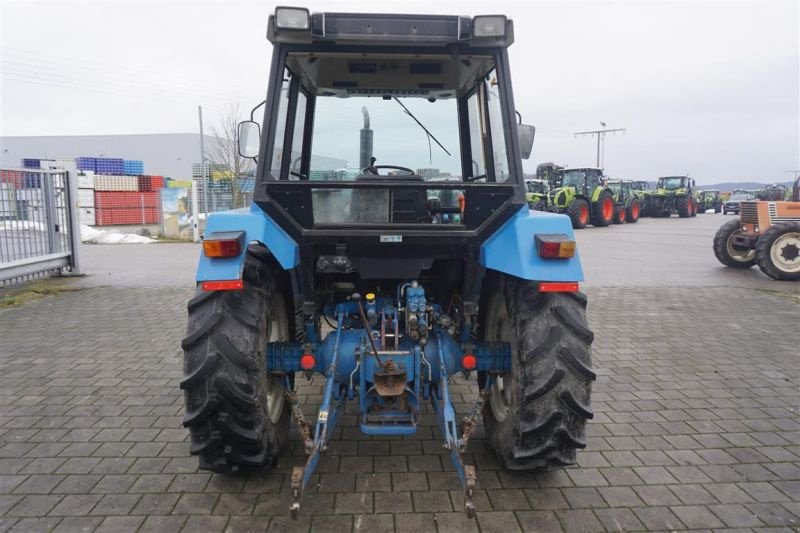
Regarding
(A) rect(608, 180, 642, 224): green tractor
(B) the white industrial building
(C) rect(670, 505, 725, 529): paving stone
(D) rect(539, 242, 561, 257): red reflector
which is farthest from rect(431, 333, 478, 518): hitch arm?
(B) the white industrial building

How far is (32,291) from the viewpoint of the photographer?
921cm

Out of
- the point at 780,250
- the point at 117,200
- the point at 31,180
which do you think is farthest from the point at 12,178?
the point at 117,200

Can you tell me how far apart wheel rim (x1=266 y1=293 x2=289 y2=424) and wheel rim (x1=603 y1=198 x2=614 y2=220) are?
24033 millimetres

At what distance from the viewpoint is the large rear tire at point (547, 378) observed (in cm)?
297

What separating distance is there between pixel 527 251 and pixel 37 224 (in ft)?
32.2

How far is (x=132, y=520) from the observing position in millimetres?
2910

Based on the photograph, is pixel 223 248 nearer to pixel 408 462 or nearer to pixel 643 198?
pixel 408 462

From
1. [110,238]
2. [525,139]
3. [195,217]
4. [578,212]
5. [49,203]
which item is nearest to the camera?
[525,139]

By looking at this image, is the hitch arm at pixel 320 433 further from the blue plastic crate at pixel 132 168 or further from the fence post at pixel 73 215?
the blue plastic crate at pixel 132 168

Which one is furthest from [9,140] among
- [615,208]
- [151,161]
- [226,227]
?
[226,227]

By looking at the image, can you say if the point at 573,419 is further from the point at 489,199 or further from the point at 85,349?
the point at 85,349

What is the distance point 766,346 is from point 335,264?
5.54 meters

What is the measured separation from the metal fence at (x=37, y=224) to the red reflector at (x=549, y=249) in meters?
8.98

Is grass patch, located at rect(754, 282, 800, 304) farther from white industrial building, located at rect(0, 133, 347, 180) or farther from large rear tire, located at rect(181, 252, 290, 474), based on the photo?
white industrial building, located at rect(0, 133, 347, 180)
